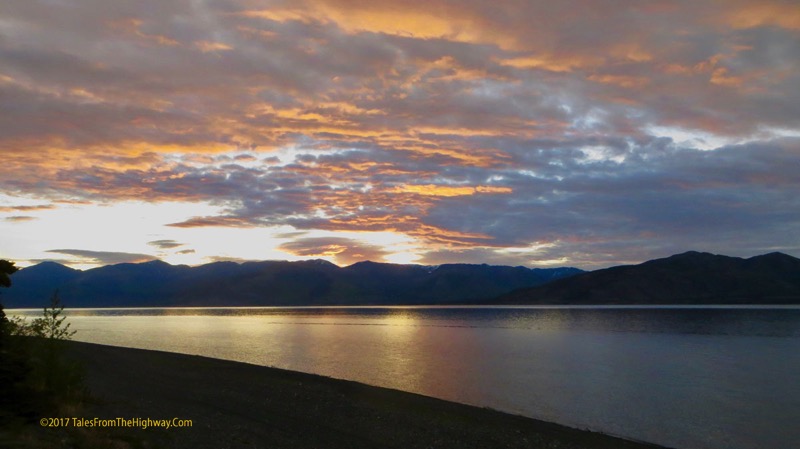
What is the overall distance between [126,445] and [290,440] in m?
6.00

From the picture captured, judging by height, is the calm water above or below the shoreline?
below

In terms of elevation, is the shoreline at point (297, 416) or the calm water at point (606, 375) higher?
the shoreline at point (297, 416)

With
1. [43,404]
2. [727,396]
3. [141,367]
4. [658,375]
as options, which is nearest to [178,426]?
[43,404]

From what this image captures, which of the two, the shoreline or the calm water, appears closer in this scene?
the shoreline

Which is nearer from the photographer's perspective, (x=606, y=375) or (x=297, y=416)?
(x=297, y=416)

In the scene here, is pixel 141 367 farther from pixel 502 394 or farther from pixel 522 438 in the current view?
pixel 522 438

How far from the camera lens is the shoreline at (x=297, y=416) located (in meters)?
18.3

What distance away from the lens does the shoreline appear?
18328 millimetres

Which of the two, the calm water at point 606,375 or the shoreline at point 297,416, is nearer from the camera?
the shoreline at point 297,416

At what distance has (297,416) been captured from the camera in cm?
2322

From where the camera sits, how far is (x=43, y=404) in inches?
493

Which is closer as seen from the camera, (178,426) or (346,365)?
(178,426)

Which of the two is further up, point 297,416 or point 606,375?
point 297,416

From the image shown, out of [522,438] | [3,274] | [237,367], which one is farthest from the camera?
[237,367]
